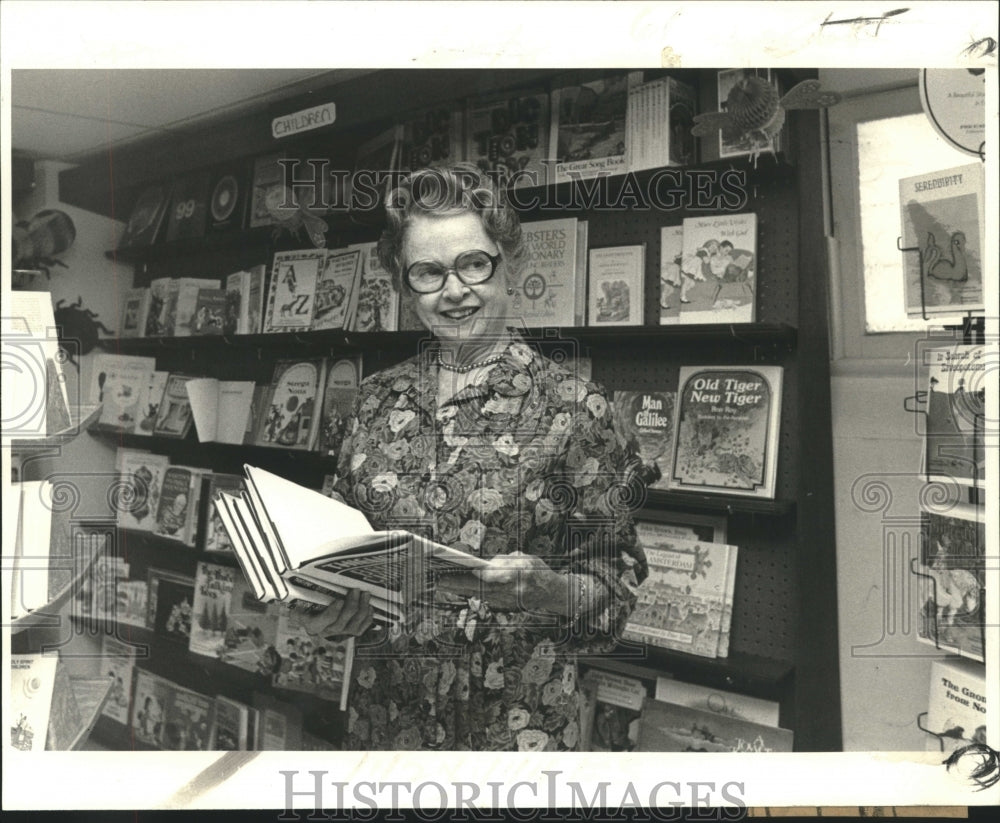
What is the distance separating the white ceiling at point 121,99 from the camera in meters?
1.25

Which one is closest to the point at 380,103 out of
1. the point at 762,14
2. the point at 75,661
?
the point at 762,14

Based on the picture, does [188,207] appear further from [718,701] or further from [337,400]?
[718,701]

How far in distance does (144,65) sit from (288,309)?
0.45m

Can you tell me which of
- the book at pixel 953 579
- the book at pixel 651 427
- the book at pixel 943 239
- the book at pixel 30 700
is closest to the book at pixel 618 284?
the book at pixel 651 427

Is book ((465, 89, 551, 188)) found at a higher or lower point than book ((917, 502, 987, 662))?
higher

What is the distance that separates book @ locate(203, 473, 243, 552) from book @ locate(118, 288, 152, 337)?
27 centimetres

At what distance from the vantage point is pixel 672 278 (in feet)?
4.23

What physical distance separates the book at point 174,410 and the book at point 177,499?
0.06 meters

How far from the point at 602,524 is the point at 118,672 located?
855 millimetres

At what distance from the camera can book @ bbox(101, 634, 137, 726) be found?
4.27 feet

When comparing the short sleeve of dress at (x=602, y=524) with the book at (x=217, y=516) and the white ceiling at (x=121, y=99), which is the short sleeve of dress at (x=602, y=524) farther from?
the white ceiling at (x=121, y=99)

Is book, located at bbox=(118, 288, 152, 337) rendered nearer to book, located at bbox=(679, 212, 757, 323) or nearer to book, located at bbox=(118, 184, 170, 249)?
book, located at bbox=(118, 184, 170, 249)

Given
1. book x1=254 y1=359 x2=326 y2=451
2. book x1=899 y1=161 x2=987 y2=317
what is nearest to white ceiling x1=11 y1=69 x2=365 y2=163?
book x1=254 y1=359 x2=326 y2=451

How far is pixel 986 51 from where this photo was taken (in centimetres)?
122
